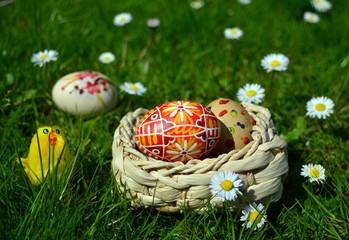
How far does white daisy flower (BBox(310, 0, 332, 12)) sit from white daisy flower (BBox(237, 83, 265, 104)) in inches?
51.6

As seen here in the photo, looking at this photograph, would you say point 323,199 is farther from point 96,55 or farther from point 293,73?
point 96,55

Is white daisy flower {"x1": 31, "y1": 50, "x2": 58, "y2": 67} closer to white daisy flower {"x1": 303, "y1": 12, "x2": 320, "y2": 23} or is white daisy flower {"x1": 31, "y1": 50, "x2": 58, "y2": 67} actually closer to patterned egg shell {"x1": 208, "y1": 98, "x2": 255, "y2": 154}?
patterned egg shell {"x1": 208, "y1": 98, "x2": 255, "y2": 154}

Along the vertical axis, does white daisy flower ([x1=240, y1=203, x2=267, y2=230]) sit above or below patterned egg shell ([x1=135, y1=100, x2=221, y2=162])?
below

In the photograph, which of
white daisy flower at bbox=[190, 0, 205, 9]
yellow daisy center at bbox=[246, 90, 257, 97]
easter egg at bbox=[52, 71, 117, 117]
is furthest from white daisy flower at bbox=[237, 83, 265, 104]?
white daisy flower at bbox=[190, 0, 205, 9]

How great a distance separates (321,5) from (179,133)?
2111 mm

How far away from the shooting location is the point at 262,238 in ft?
6.37

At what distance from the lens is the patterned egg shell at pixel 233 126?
2.08 metres

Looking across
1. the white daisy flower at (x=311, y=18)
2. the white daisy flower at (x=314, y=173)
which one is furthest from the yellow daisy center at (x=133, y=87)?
the white daisy flower at (x=311, y=18)

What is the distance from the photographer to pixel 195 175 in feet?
6.01

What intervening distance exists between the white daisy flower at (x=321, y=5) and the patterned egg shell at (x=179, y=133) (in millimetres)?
1953

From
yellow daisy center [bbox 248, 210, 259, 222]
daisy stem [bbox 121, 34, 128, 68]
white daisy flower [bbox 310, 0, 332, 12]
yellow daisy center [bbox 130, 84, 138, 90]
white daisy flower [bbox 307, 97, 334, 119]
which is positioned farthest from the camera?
white daisy flower [bbox 310, 0, 332, 12]

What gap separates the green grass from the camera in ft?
6.36

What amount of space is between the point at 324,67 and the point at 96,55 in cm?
132

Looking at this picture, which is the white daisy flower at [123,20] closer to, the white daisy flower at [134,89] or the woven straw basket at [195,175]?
the white daisy flower at [134,89]
